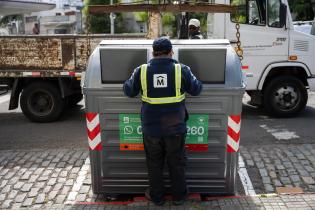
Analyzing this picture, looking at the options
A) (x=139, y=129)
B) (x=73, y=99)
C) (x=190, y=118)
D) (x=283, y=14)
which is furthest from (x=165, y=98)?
(x=73, y=99)

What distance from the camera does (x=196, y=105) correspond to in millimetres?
4570

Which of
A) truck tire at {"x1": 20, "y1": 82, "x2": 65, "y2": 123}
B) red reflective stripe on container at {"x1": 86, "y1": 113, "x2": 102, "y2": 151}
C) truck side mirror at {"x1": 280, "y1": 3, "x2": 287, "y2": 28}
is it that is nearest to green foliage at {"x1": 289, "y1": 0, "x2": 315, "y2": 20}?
truck side mirror at {"x1": 280, "y1": 3, "x2": 287, "y2": 28}

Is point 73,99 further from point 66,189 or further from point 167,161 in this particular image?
point 167,161

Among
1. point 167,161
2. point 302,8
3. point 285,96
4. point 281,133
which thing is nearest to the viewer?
point 167,161

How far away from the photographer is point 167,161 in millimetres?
4609

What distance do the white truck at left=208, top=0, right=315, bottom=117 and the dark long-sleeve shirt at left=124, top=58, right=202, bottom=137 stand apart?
460 cm

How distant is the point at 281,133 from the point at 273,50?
1.83 meters

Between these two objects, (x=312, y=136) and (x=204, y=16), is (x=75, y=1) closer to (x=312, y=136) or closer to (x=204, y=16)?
(x=204, y=16)

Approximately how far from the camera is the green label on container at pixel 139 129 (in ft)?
15.1

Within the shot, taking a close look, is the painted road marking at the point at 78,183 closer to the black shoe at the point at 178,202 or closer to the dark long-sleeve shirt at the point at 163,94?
the black shoe at the point at 178,202

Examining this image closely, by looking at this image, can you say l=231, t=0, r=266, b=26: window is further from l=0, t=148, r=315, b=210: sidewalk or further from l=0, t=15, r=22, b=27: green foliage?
l=0, t=15, r=22, b=27: green foliage

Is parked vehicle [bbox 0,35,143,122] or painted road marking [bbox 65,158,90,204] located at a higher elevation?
parked vehicle [bbox 0,35,143,122]

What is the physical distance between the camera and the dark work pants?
177 inches

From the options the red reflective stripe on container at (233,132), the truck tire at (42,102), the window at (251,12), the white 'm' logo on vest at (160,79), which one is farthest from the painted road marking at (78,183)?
the window at (251,12)
